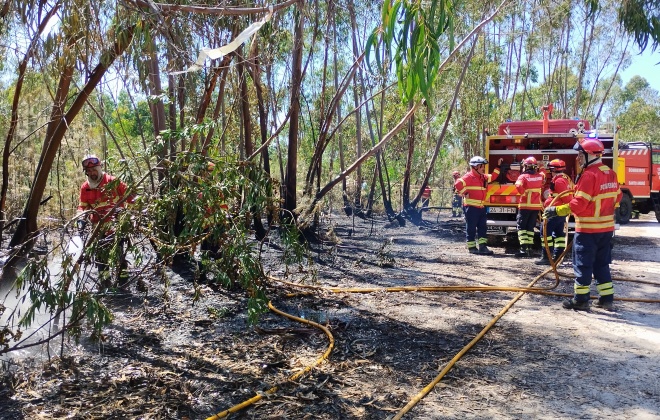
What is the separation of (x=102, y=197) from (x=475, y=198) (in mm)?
7089

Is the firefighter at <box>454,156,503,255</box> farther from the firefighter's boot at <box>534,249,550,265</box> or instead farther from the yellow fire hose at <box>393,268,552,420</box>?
the yellow fire hose at <box>393,268,552,420</box>

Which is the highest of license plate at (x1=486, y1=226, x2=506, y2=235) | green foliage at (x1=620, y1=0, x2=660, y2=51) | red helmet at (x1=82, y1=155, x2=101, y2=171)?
green foliage at (x1=620, y1=0, x2=660, y2=51)

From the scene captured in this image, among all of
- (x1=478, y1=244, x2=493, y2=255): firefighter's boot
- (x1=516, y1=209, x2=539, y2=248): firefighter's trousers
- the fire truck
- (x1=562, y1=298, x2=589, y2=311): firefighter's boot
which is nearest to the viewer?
(x1=562, y1=298, x2=589, y2=311): firefighter's boot

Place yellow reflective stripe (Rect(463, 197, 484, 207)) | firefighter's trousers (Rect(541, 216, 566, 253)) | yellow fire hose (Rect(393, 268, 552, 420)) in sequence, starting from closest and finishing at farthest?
yellow fire hose (Rect(393, 268, 552, 420)) → firefighter's trousers (Rect(541, 216, 566, 253)) → yellow reflective stripe (Rect(463, 197, 484, 207))

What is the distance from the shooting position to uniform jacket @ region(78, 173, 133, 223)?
452 centimetres

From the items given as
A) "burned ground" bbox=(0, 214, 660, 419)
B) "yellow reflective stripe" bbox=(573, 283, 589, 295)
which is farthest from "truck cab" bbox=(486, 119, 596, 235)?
"yellow reflective stripe" bbox=(573, 283, 589, 295)

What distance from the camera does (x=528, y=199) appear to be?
9852 millimetres

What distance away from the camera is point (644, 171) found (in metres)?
18.5

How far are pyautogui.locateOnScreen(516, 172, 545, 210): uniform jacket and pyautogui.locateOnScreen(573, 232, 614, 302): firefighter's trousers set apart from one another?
3.74 m

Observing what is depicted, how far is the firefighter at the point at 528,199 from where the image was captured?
9.80m

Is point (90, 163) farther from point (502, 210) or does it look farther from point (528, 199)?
point (502, 210)

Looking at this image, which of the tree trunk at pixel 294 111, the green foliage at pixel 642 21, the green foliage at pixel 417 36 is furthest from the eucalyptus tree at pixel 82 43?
the green foliage at pixel 642 21

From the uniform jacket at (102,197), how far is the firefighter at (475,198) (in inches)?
247

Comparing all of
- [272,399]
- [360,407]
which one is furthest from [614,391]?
[272,399]
